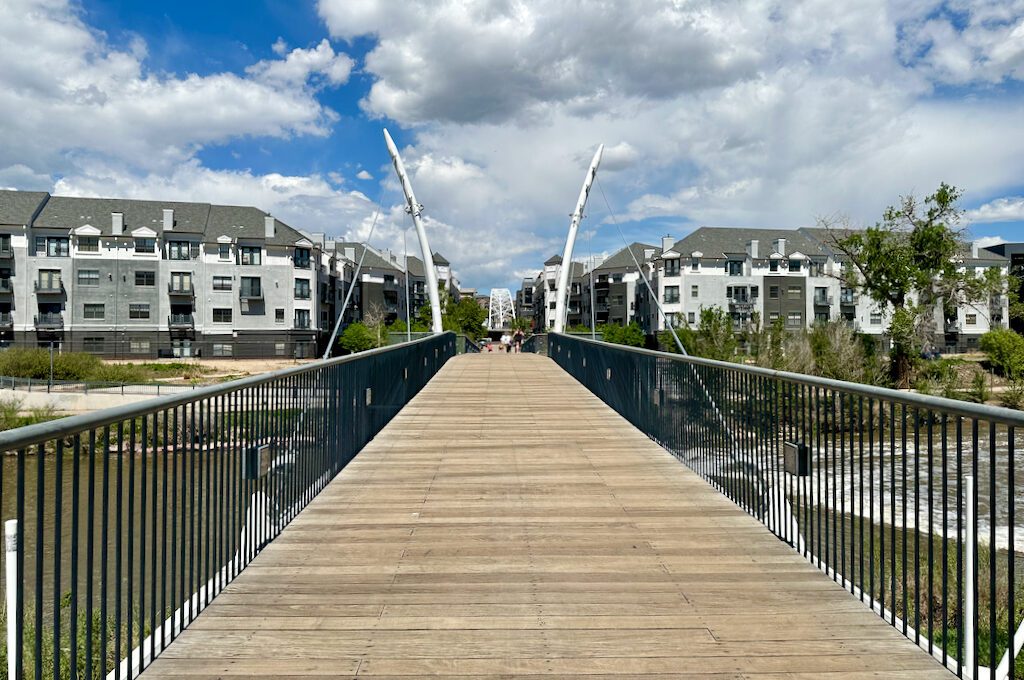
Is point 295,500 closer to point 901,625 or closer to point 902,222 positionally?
point 901,625

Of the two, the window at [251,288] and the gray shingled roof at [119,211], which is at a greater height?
the gray shingled roof at [119,211]

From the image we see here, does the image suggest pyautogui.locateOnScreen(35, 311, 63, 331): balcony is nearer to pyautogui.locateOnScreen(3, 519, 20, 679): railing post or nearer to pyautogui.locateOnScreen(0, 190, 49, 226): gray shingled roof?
pyautogui.locateOnScreen(0, 190, 49, 226): gray shingled roof

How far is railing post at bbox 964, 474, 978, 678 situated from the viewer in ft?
9.37

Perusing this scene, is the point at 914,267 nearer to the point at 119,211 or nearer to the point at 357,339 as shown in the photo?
the point at 357,339

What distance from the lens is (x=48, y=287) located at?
58.3 m

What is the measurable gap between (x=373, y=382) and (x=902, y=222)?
121 feet

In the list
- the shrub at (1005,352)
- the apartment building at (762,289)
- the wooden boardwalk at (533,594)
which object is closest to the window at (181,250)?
the apartment building at (762,289)

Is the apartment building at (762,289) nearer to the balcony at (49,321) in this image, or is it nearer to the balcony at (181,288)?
the balcony at (181,288)

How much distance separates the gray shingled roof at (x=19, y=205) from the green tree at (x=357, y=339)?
2707 cm

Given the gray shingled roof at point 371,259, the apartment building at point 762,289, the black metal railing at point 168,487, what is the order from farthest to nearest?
the gray shingled roof at point 371,259 → the apartment building at point 762,289 → the black metal railing at point 168,487

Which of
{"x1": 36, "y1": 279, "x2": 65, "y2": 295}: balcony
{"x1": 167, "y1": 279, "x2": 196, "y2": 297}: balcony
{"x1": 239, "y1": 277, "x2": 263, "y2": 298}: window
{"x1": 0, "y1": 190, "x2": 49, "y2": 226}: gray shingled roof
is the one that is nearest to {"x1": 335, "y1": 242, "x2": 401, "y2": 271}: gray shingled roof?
{"x1": 239, "y1": 277, "x2": 263, "y2": 298}: window

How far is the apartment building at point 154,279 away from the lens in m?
58.5

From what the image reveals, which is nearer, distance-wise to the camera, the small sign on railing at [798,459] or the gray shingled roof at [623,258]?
the small sign on railing at [798,459]

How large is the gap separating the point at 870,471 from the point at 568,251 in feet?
129
